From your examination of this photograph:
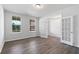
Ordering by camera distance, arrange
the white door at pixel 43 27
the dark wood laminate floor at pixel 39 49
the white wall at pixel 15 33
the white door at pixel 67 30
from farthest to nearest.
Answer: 1. the white door at pixel 43 27
2. the white wall at pixel 15 33
3. the white door at pixel 67 30
4. the dark wood laminate floor at pixel 39 49

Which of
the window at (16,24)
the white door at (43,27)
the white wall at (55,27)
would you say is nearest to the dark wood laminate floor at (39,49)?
the window at (16,24)

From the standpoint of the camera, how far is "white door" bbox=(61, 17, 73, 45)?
436 cm

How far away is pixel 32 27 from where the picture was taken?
→ 7.93 metres

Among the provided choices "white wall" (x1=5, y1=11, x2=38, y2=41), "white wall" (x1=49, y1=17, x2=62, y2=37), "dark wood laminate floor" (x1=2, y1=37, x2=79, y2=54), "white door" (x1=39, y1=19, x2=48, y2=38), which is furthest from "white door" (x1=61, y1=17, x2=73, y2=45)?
"white wall" (x1=5, y1=11, x2=38, y2=41)

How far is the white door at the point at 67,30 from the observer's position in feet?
14.3

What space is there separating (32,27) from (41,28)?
2.94 ft

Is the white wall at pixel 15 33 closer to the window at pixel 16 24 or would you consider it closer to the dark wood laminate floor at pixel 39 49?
the window at pixel 16 24

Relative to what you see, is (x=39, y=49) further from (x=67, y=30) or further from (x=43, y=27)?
(x=43, y=27)

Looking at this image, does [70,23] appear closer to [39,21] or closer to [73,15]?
[73,15]

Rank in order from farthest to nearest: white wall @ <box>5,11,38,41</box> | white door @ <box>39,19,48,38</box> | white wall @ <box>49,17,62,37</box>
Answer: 1. white wall @ <box>49,17,62,37</box>
2. white door @ <box>39,19,48,38</box>
3. white wall @ <box>5,11,38,41</box>

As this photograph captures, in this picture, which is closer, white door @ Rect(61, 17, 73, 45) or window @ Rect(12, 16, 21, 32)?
white door @ Rect(61, 17, 73, 45)

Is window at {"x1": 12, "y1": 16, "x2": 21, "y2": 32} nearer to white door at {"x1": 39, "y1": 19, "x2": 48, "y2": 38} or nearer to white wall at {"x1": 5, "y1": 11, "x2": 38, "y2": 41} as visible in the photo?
white wall at {"x1": 5, "y1": 11, "x2": 38, "y2": 41}

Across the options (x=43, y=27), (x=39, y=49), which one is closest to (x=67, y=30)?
(x=39, y=49)
